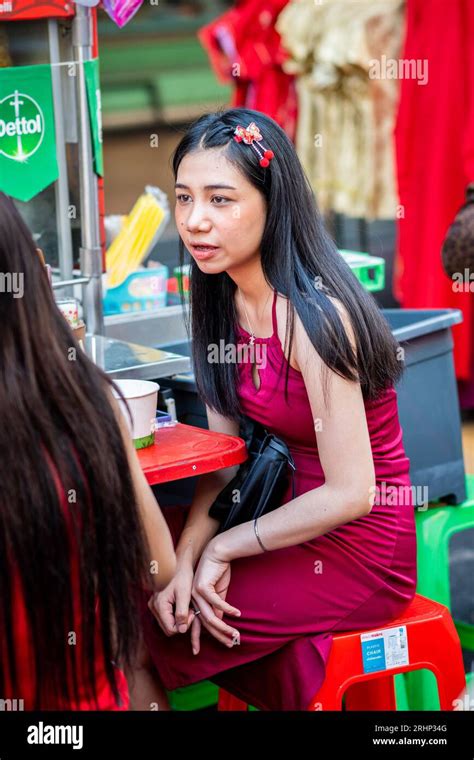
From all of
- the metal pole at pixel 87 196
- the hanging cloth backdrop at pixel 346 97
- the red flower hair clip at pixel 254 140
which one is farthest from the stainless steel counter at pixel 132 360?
the hanging cloth backdrop at pixel 346 97

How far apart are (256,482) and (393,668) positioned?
456mm

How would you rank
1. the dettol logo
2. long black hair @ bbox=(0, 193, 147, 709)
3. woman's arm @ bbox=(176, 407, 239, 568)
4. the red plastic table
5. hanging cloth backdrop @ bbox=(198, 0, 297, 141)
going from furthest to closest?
hanging cloth backdrop @ bbox=(198, 0, 297, 141) < the dettol logo < woman's arm @ bbox=(176, 407, 239, 568) < the red plastic table < long black hair @ bbox=(0, 193, 147, 709)

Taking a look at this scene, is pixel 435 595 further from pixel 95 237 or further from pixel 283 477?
pixel 95 237

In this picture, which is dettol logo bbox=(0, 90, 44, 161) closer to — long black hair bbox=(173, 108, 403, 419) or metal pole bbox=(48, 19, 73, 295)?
metal pole bbox=(48, 19, 73, 295)

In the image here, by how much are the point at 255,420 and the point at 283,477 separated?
0.47 feet

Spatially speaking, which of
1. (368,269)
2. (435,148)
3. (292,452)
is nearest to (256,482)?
(292,452)

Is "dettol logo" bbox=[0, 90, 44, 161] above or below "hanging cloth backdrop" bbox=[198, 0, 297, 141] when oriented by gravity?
below

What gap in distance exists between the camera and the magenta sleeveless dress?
2.21 meters

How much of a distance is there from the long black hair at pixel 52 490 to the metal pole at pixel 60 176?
124cm

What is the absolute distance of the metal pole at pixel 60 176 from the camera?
2.76m

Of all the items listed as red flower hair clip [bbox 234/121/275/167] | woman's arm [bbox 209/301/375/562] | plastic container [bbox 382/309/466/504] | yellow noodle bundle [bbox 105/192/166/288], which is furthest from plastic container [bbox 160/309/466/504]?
red flower hair clip [bbox 234/121/275/167]

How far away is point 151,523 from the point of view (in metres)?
1.78

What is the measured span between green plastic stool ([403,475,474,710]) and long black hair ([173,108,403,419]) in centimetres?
75

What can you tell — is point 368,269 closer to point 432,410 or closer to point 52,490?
point 432,410
